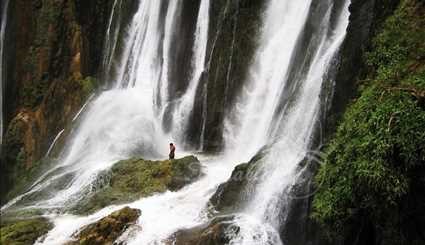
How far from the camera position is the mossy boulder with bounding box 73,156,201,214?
1549 centimetres

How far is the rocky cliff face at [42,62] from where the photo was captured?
26312 millimetres

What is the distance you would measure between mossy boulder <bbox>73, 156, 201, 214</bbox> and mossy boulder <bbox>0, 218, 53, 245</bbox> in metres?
1.13

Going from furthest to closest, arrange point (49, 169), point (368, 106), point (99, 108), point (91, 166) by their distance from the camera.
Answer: point (99, 108) → point (49, 169) → point (91, 166) → point (368, 106)

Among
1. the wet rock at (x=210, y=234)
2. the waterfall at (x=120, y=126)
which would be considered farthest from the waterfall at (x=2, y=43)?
the wet rock at (x=210, y=234)

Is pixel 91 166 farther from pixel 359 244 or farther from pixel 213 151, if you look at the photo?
pixel 359 244

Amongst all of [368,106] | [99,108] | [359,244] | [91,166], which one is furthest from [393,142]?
[99,108]

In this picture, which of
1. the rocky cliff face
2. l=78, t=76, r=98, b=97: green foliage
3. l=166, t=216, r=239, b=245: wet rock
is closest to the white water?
l=166, t=216, r=239, b=245: wet rock

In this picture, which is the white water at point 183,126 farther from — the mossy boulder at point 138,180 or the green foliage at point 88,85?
the green foliage at point 88,85

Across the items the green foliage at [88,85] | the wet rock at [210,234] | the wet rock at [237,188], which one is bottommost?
the wet rock at [210,234]

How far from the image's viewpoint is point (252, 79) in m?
18.8

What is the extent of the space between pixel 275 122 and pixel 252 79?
9.69ft

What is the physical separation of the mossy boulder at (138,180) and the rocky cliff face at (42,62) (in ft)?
32.3

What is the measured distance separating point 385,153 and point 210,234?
4616mm

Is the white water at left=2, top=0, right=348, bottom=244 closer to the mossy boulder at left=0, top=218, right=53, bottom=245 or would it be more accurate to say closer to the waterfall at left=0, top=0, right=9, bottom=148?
the mossy boulder at left=0, top=218, right=53, bottom=245
